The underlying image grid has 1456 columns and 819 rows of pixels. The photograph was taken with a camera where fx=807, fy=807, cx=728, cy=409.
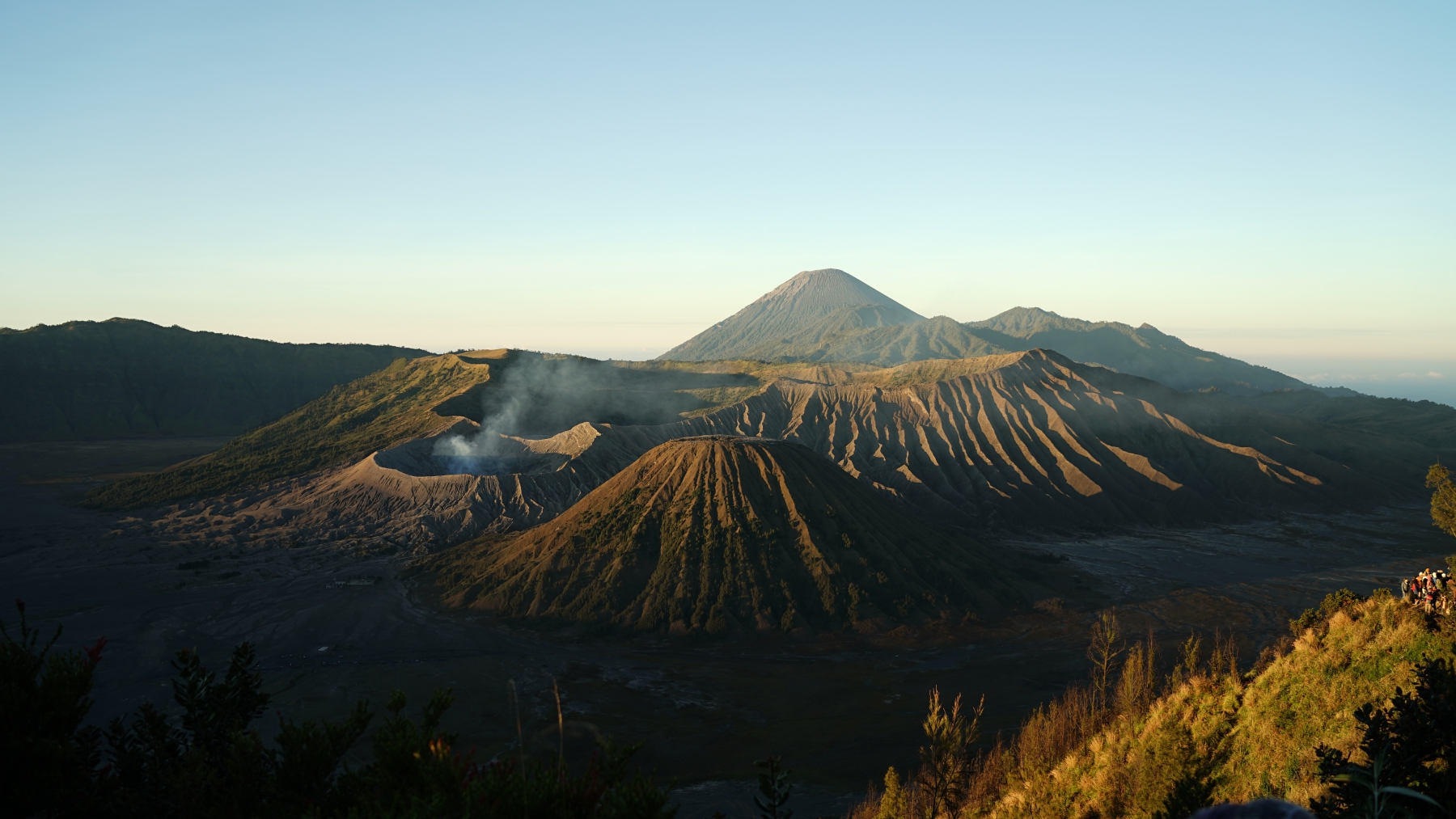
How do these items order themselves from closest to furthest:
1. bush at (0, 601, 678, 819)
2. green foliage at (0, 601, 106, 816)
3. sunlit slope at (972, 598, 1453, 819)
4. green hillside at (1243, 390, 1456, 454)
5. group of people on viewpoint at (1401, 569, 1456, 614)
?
1. bush at (0, 601, 678, 819)
2. green foliage at (0, 601, 106, 816)
3. sunlit slope at (972, 598, 1453, 819)
4. group of people on viewpoint at (1401, 569, 1456, 614)
5. green hillside at (1243, 390, 1456, 454)

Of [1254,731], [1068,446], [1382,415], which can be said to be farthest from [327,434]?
[1382,415]

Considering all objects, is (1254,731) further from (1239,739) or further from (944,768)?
(944,768)

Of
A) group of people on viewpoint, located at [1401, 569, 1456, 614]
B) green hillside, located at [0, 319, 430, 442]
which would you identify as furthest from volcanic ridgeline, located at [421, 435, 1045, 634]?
green hillside, located at [0, 319, 430, 442]

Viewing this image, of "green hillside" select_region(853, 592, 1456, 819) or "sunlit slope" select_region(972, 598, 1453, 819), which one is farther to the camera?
"sunlit slope" select_region(972, 598, 1453, 819)

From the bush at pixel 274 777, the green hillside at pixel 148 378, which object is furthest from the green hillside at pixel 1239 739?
the green hillside at pixel 148 378

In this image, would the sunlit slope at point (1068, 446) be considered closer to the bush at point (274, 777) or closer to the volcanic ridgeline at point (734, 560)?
the volcanic ridgeline at point (734, 560)

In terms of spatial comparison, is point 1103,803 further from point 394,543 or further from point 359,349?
point 359,349

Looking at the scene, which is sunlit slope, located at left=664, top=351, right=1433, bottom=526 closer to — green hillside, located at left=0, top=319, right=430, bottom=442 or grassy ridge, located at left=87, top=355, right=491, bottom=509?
grassy ridge, located at left=87, top=355, right=491, bottom=509
